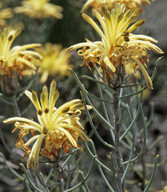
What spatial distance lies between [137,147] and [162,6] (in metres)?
3.31

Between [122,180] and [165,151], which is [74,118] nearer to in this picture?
[122,180]

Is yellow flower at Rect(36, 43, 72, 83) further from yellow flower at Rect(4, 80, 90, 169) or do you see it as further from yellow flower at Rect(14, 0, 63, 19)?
yellow flower at Rect(4, 80, 90, 169)

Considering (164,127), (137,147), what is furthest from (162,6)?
(137,147)

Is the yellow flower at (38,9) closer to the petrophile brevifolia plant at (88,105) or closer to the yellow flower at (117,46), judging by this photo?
the petrophile brevifolia plant at (88,105)

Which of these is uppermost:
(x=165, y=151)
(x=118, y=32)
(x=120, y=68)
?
(x=118, y=32)

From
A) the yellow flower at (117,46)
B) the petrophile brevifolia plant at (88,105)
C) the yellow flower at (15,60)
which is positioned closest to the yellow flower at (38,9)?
the petrophile brevifolia plant at (88,105)

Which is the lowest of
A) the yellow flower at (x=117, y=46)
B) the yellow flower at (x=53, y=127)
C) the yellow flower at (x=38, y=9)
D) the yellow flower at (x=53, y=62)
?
the yellow flower at (x=53, y=62)

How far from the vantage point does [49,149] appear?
57.2 inches

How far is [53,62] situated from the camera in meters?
4.45

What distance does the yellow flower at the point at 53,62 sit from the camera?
14.1 feet

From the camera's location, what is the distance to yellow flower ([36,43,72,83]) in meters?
4.29

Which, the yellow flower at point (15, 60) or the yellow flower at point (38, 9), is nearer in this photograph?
the yellow flower at point (15, 60)

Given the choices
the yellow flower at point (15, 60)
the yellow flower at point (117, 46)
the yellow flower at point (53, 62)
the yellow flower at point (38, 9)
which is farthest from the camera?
the yellow flower at point (38, 9)

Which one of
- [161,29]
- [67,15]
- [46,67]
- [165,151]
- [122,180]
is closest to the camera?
[122,180]
